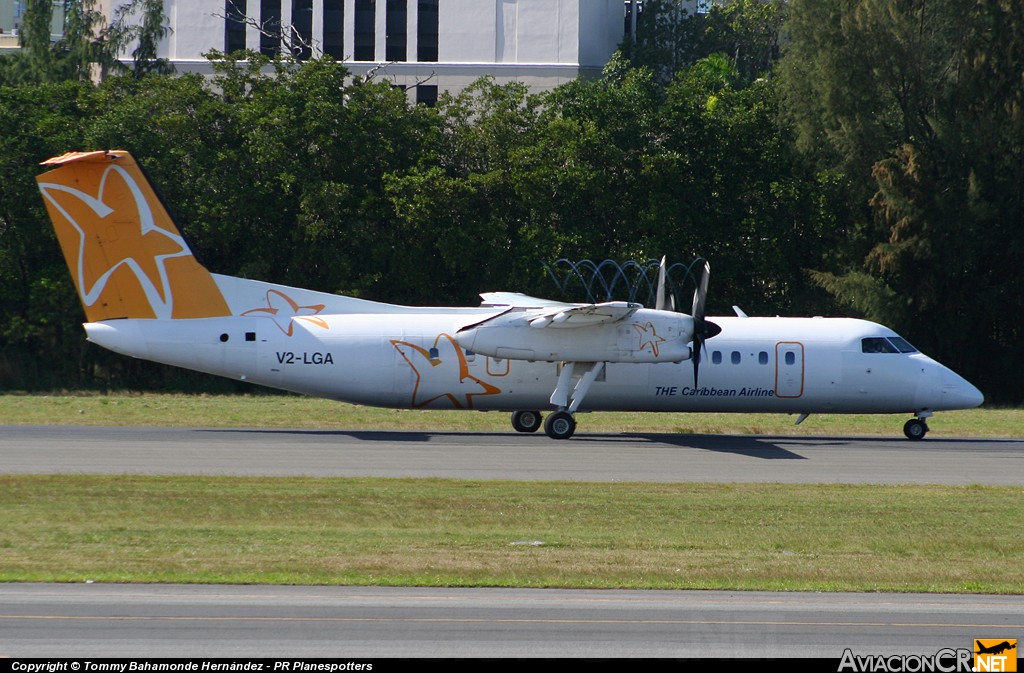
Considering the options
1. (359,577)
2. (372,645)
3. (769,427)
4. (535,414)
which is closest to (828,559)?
(359,577)

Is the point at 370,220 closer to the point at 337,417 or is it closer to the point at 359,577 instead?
the point at 337,417

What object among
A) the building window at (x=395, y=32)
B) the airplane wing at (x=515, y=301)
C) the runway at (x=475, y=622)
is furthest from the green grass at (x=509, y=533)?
the building window at (x=395, y=32)

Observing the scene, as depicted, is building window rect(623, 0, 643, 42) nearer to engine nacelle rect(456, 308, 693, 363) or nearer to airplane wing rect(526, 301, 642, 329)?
engine nacelle rect(456, 308, 693, 363)

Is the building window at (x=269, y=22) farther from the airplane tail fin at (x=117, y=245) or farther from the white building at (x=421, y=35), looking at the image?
the airplane tail fin at (x=117, y=245)

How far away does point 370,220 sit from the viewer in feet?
149

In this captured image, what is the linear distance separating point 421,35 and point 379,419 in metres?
43.4

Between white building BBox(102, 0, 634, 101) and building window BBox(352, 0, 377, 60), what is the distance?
0.06 meters

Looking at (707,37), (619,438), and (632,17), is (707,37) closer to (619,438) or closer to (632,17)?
(632,17)

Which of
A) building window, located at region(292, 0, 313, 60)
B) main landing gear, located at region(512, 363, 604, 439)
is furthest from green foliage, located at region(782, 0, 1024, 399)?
building window, located at region(292, 0, 313, 60)

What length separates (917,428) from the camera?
1147 inches

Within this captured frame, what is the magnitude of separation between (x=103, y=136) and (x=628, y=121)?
65.1 feet

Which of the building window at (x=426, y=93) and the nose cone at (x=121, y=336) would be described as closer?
the nose cone at (x=121, y=336)

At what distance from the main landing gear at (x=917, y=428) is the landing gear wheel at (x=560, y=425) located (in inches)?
332

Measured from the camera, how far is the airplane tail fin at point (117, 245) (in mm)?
26641
